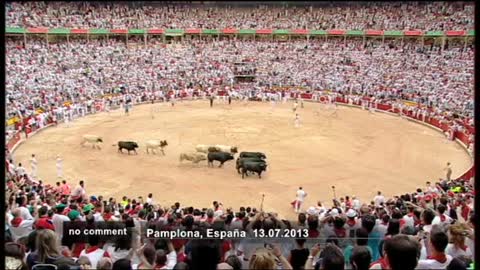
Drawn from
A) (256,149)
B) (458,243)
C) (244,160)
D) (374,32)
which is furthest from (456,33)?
(458,243)

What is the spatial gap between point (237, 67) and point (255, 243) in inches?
1873

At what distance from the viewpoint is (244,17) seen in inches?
2591

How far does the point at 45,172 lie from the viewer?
25422mm

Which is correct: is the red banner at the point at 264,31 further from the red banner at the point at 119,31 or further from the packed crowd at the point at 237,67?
the red banner at the point at 119,31

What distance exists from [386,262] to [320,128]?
2911 cm

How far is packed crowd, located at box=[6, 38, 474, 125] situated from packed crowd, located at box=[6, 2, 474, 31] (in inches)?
97.9

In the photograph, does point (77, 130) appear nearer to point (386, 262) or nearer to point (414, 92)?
point (414, 92)

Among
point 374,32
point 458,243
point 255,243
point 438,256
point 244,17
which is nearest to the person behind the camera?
point 438,256

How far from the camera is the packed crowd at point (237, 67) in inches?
1704

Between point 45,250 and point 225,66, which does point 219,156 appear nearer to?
point 45,250

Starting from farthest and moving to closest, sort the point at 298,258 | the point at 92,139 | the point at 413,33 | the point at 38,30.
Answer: the point at 413,33 < the point at 38,30 < the point at 92,139 < the point at 298,258

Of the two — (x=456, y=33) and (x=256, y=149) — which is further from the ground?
(x=456, y=33)

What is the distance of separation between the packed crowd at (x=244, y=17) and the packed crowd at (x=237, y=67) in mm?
2487

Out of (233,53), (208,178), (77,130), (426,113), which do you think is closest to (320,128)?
(426,113)
